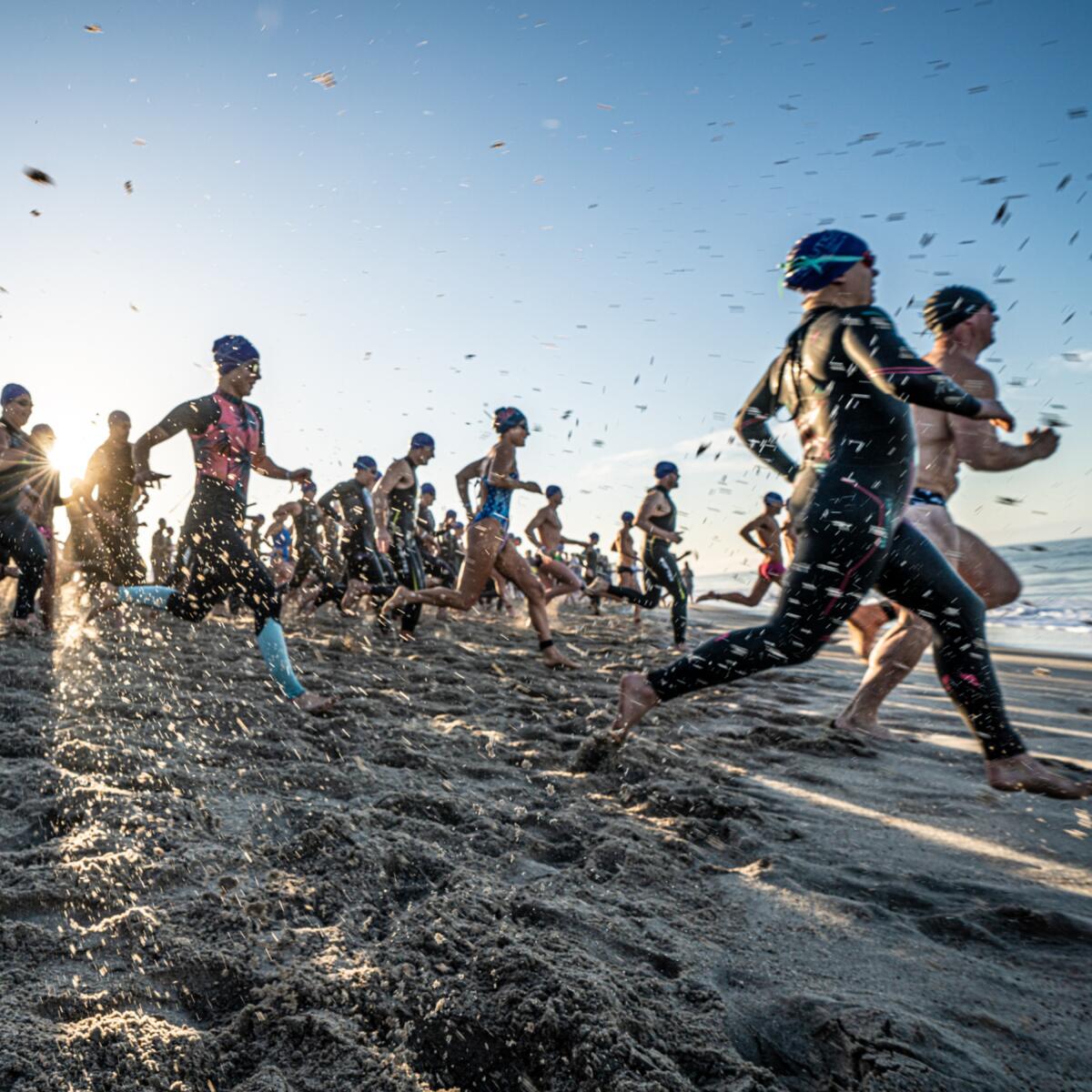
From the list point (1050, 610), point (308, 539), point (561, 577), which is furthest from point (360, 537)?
point (1050, 610)

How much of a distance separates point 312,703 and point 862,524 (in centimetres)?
267

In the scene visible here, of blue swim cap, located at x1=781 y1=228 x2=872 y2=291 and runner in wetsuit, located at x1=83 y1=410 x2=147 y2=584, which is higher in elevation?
blue swim cap, located at x1=781 y1=228 x2=872 y2=291

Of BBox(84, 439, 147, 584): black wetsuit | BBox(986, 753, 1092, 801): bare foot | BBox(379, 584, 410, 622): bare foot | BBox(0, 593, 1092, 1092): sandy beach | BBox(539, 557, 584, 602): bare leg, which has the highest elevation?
BBox(84, 439, 147, 584): black wetsuit

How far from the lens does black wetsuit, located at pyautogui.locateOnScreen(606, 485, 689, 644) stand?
8312 millimetres

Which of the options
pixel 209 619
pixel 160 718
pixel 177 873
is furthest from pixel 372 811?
pixel 209 619

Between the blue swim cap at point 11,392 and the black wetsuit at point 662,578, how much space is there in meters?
6.08

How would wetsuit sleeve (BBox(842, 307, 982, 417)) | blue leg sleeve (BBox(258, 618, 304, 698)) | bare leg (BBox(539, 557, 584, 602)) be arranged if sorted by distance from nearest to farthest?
wetsuit sleeve (BBox(842, 307, 982, 417)) → blue leg sleeve (BBox(258, 618, 304, 698)) → bare leg (BBox(539, 557, 584, 602))

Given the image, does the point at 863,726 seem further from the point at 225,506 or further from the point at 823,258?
the point at 225,506

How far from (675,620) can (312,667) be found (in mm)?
4661

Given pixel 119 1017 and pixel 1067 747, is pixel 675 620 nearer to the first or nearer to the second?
pixel 1067 747

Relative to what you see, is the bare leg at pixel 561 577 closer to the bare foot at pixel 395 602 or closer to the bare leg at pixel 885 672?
the bare foot at pixel 395 602

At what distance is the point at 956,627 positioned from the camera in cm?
234

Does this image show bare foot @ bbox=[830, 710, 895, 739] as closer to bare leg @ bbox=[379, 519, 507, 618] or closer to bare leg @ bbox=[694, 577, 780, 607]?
bare leg @ bbox=[379, 519, 507, 618]

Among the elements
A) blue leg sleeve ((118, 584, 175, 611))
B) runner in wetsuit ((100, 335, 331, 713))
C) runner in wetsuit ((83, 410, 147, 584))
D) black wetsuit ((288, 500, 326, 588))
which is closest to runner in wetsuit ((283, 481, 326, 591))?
black wetsuit ((288, 500, 326, 588))
